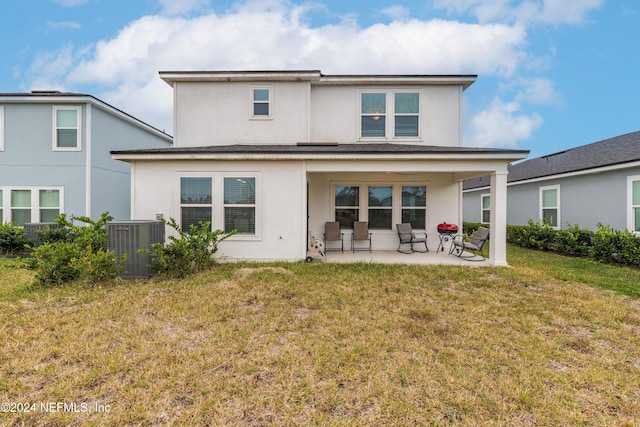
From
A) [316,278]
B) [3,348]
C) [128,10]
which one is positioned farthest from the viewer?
[128,10]

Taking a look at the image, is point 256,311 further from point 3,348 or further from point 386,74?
point 386,74

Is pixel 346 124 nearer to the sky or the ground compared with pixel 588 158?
nearer to the sky

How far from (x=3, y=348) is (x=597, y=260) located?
12.7 meters

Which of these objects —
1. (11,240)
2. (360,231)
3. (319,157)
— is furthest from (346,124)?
(11,240)

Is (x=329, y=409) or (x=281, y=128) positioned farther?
(x=281, y=128)

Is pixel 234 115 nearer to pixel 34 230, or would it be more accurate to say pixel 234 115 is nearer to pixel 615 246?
pixel 34 230

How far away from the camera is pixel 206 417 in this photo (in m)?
2.22

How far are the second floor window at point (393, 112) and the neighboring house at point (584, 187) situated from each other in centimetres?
583

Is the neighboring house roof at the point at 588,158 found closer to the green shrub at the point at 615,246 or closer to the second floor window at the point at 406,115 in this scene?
the green shrub at the point at 615,246

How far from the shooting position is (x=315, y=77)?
9.49m

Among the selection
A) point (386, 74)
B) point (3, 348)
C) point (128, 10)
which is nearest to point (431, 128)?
point (386, 74)

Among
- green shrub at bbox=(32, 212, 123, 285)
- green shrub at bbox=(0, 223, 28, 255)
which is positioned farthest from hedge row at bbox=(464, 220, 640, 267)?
green shrub at bbox=(0, 223, 28, 255)

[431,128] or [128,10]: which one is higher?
[128,10]

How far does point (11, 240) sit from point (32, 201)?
2.36 m
